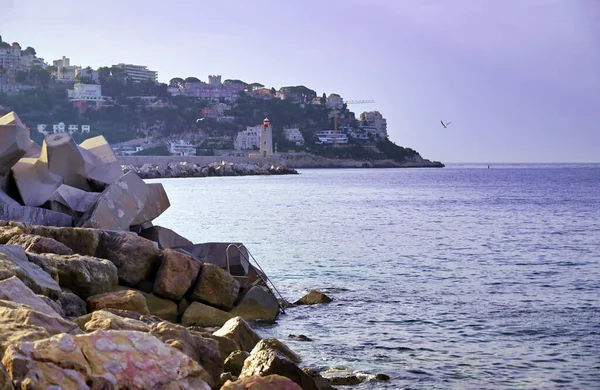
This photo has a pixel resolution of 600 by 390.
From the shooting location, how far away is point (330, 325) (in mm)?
10820

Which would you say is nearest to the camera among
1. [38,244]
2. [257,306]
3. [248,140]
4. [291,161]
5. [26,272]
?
[26,272]

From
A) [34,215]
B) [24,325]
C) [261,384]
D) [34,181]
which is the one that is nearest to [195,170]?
[34,181]

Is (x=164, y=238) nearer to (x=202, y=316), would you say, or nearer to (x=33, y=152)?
(x=202, y=316)

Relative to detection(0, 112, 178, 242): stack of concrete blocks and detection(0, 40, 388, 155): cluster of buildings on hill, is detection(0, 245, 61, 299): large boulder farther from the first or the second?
detection(0, 40, 388, 155): cluster of buildings on hill

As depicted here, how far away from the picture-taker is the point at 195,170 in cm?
8906

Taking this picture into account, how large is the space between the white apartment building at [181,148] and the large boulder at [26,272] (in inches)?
5214

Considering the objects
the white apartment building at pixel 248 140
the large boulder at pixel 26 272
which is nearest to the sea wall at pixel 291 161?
the white apartment building at pixel 248 140

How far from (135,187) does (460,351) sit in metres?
6.33

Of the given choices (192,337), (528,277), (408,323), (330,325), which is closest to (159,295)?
(330,325)

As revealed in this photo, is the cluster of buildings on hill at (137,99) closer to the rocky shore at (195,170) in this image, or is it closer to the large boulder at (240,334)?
the rocky shore at (195,170)

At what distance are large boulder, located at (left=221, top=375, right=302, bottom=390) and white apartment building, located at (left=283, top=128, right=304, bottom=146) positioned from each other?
160870 mm

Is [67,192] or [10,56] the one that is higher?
[10,56]

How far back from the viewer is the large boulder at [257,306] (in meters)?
10.8

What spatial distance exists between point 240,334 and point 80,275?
1.62 m
